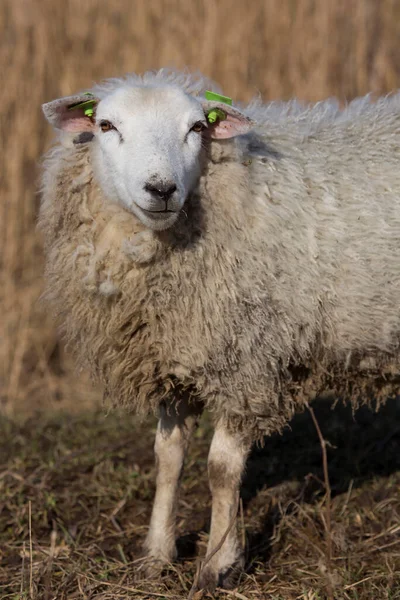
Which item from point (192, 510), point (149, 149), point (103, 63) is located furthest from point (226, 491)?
point (103, 63)

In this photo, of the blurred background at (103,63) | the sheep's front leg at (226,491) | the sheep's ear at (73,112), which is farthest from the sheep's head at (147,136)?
the blurred background at (103,63)

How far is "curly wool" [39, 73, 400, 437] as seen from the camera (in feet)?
7.93

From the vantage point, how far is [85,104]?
2461mm

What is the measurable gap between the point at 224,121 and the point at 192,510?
1.51 m

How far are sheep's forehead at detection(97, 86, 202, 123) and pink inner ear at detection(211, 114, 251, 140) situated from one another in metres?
0.09

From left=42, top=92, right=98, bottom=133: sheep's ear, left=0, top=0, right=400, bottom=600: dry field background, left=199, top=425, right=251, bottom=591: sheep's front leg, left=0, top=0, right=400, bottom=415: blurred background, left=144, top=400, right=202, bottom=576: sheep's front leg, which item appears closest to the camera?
left=42, top=92, right=98, bottom=133: sheep's ear

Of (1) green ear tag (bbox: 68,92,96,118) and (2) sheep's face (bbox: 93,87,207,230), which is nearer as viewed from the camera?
(2) sheep's face (bbox: 93,87,207,230)

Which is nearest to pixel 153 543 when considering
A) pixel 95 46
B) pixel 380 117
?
pixel 380 117

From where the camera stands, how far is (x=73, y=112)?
8.15ft

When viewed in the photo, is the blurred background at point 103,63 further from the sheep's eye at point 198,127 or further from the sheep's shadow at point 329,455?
the sheep's eye at point 198,127

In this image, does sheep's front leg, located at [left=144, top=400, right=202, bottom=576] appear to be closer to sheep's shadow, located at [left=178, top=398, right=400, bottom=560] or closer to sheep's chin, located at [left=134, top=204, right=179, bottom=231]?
sheep's shadow, located at [left=178, top=398, right=400, bottom=560]

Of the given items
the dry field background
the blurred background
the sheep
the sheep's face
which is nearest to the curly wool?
the sheep

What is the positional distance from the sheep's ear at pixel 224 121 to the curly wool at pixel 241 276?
5cm

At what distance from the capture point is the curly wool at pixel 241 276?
Answer: 2416 millimetres
